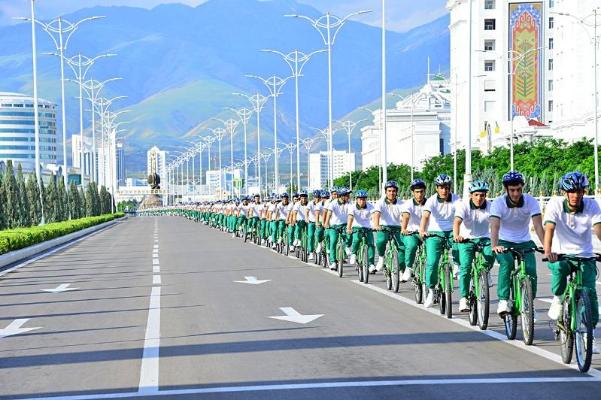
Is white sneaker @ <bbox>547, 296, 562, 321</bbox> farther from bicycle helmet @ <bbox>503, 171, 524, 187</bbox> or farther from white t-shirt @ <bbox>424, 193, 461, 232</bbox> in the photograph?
white t-shirt @ <bbox>424, 193, 461, 232</bbox>

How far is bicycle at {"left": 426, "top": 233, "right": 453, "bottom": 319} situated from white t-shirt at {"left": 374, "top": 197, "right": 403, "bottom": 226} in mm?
3805

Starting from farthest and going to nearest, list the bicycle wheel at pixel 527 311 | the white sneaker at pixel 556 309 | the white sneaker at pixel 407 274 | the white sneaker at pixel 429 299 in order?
the white sneaker at pixel 407 274 < the white sneaker at pixel 429 299 < the bicycle wheel at pixel 527 311 < the white sneaker at pixel 556 309

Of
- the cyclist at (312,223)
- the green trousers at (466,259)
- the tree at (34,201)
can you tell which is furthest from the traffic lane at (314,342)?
the tree at (34,201)

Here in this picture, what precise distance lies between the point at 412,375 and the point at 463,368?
2.13ft

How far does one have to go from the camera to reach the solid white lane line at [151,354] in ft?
33.3

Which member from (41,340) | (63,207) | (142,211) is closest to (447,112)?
(142,211)

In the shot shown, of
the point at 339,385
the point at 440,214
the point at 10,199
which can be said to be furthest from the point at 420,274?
the point at 10,199

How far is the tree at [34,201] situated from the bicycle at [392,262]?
3869cm

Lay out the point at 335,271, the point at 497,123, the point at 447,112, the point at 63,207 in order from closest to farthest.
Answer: the point at 335,271, the point at 63,207, the point at 497,123, the point at 447,112

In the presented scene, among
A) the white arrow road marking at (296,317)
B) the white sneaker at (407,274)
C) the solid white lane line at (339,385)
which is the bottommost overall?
the white arrow road marking at (296,317)

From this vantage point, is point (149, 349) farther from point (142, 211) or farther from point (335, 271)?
point (142, 211)

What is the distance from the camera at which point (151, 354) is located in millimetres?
12156

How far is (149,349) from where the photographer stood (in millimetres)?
12570

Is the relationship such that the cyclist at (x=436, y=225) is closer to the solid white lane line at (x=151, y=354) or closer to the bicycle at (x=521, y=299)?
the bicycle at (x=521, y=299)
